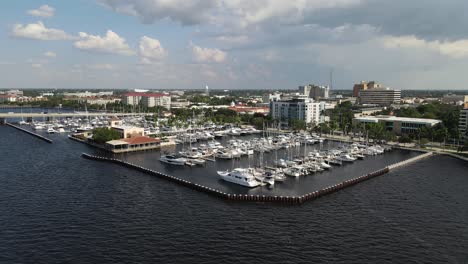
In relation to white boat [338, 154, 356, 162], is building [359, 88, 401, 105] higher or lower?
higher

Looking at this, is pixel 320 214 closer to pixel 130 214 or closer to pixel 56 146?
pixel 130 214

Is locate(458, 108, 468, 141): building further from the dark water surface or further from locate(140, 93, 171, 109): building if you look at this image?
locate(140, 93, 171, 109): building

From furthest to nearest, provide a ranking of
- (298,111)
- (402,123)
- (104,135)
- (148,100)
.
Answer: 1. (148,100)
2. (298,111)
3. (402,123)
4. (104,135)

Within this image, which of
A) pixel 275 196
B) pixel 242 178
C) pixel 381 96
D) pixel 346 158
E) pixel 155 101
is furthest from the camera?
pixel 381 96

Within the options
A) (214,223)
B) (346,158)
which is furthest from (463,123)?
(214,223)

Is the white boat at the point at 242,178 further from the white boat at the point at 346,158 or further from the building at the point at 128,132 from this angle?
the building at the point at 128,132

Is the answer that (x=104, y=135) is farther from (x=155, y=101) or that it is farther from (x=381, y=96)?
(x=381, y=96)

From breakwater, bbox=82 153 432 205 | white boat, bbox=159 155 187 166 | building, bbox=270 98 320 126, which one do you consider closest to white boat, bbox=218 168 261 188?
breakwater, bbox=82 153 432 205
